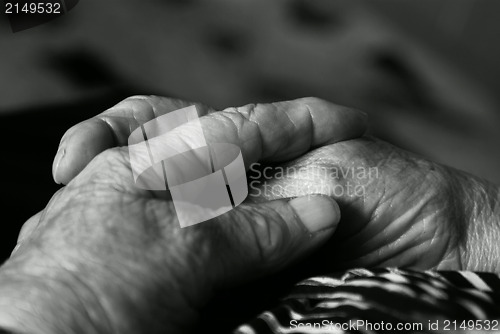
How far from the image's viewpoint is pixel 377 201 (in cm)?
77

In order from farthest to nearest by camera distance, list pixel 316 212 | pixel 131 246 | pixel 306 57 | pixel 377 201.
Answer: pixel 306 57 → pixel 377 201 → pixel 316 212 → pixel 131 246

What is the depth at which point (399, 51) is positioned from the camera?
45.3 inches

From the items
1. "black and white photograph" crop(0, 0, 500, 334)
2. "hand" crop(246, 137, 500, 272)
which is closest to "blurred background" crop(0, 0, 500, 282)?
"black and white photograph" crop(0, 0, 500, 334)

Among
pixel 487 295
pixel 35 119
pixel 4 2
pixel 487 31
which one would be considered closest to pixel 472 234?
pixel 487 295

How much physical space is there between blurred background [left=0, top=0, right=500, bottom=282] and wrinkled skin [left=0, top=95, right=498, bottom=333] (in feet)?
0.86

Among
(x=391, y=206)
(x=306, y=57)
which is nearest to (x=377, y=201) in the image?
(x=391, y=206)

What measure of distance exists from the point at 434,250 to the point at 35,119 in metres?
0.56

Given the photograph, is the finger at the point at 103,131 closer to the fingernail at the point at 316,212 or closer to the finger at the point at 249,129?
the finger at the point at 249,129

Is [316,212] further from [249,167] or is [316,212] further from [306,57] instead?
[306,57]

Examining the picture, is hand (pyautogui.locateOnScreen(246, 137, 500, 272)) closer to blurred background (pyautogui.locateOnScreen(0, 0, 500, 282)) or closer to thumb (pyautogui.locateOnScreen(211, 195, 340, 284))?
thumb (pyautogui.locateOnScreen(211, 195, 340, 284))

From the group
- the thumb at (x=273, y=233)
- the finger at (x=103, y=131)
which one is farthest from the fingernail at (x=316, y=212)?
the finger at (x=103, y=131)

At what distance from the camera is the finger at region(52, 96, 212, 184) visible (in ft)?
2.30

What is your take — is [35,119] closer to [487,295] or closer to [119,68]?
[119,68]

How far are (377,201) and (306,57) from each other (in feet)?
1.42
